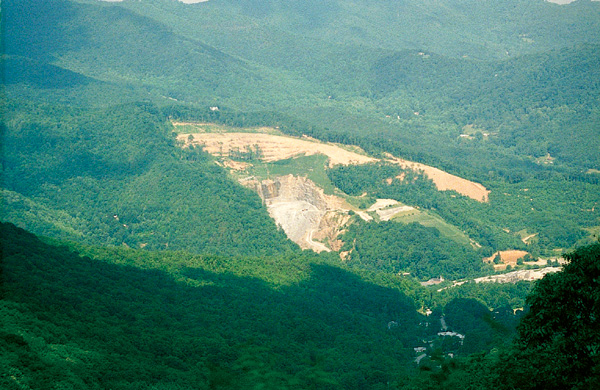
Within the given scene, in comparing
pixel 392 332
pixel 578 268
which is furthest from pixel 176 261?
pixel 578 268

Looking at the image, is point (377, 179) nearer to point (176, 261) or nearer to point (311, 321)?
point (176, 261)

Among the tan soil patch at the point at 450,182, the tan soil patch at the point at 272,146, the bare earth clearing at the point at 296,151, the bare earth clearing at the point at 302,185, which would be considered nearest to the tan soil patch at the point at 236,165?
the bare earth clearing at the point at 302,185

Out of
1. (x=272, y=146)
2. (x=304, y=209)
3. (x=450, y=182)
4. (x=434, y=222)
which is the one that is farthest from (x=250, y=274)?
(x=450, y=182)

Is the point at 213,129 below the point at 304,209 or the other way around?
below

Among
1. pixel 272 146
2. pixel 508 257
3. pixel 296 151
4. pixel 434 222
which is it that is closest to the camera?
pixel 508 257

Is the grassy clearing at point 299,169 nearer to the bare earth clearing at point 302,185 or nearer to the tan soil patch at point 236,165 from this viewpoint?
the tan soil patch at point 236,165

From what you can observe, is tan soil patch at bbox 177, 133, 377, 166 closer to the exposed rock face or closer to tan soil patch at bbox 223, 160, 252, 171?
tan soil patch at bbox 223, 160, 252, 171

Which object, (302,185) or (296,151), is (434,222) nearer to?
(302,185)

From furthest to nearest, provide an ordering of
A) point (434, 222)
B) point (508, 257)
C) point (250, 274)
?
point (434, 222), point (508, 257), point (250, 274)

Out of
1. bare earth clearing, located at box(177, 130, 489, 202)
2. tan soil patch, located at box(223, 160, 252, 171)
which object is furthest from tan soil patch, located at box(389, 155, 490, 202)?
tan soil patch, located at box(223, 160, 252, 171)
